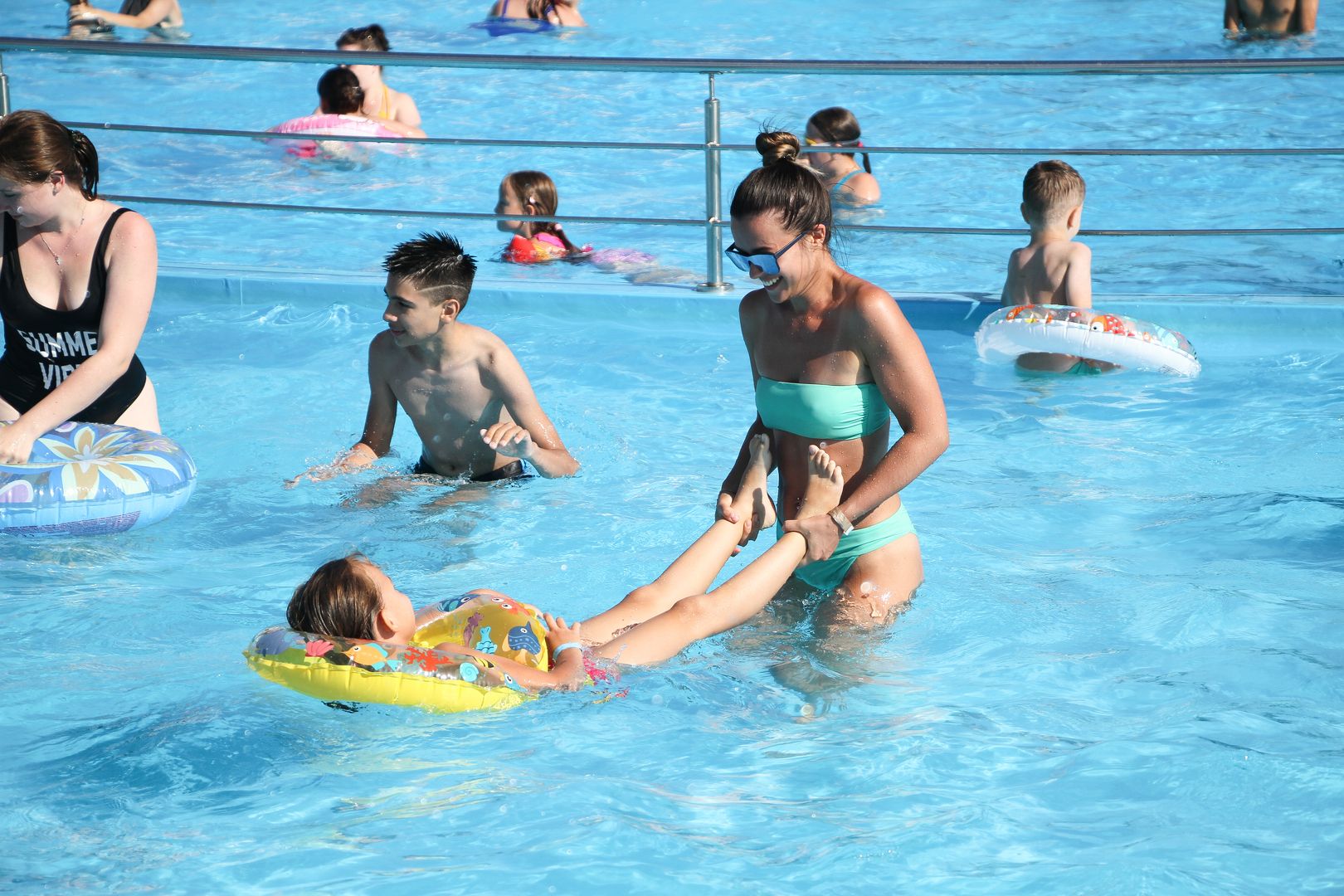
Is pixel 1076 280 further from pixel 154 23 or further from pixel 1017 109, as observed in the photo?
pixel 154 23

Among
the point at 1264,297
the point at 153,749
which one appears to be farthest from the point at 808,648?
the point at 1264,297

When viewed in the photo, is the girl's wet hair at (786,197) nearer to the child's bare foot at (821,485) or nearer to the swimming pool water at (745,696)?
the child's bare foot at (821,485)

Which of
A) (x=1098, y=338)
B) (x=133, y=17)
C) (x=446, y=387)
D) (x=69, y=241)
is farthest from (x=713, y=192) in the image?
(x=133, y=17)

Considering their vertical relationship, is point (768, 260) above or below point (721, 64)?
below

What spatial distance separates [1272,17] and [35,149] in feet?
42.3

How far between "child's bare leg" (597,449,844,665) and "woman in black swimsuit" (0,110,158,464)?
2.26 metres

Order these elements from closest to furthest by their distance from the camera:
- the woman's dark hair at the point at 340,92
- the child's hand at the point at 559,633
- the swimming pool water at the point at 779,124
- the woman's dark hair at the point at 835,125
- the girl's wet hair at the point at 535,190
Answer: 1. the child's hand at the point at 559,633
2. the girl's wet hair at the point at 535,190
3. the woman's dark hair at the point at 835,125
4. the swimming pool water at the point at 779,124
5. the woman's dark hair at the point at 340,92

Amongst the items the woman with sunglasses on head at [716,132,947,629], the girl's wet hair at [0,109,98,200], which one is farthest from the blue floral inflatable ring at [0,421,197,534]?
the woman with sunglasses on head at [716,132,947,629]

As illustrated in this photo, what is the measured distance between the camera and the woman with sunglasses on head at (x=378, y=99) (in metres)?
11.0

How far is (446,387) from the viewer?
5.27 metres

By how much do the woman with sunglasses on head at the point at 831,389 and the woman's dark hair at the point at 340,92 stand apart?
23.1 feet

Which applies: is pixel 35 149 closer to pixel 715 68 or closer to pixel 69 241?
pixel 69 241

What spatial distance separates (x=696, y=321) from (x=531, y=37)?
30.2 feet

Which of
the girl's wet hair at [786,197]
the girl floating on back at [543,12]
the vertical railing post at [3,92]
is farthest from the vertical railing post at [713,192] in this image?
the girl floating on back at [543,12]
